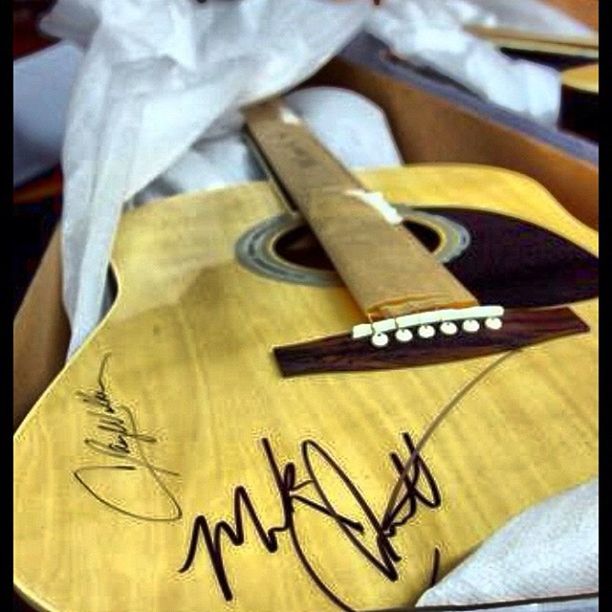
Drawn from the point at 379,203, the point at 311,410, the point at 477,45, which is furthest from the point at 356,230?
the point at 477,45

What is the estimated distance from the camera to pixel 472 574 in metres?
0.37

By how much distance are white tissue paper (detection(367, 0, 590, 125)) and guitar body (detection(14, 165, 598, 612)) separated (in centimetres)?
48

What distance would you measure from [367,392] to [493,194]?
358 mm

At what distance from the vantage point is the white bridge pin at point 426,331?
60 cm

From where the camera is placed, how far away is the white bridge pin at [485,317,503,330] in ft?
2.00

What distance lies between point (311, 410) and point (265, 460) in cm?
5

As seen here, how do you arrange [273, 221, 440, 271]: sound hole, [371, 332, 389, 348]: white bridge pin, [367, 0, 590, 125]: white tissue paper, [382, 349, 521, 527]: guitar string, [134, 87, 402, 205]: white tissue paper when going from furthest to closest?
1. [367, 0, 590, 125]: white tissue paper
2. [134, 87, 402, 205]: white tissue paper
3. [273, 221, 440, 271]: sound hole
4. [371, 332, 389, 348]: white bridge pin
5. [382, 349, 521, 527]: guitar string

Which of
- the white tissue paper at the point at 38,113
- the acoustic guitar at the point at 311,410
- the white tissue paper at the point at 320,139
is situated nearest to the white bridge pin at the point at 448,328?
the acoustic guitar at the point at 311,410

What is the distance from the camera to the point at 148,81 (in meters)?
0.89

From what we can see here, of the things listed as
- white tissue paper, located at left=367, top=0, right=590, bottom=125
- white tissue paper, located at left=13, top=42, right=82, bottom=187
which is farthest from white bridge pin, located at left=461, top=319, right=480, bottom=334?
white tissue paper, located at left=13, top=42, right=82, bottom=187

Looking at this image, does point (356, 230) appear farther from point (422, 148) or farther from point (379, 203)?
point (422, 148)

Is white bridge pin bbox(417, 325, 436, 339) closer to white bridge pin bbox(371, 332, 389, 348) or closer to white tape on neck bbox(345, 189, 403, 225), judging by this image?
white bridge pin bbox(371, 332, 389, 348)
